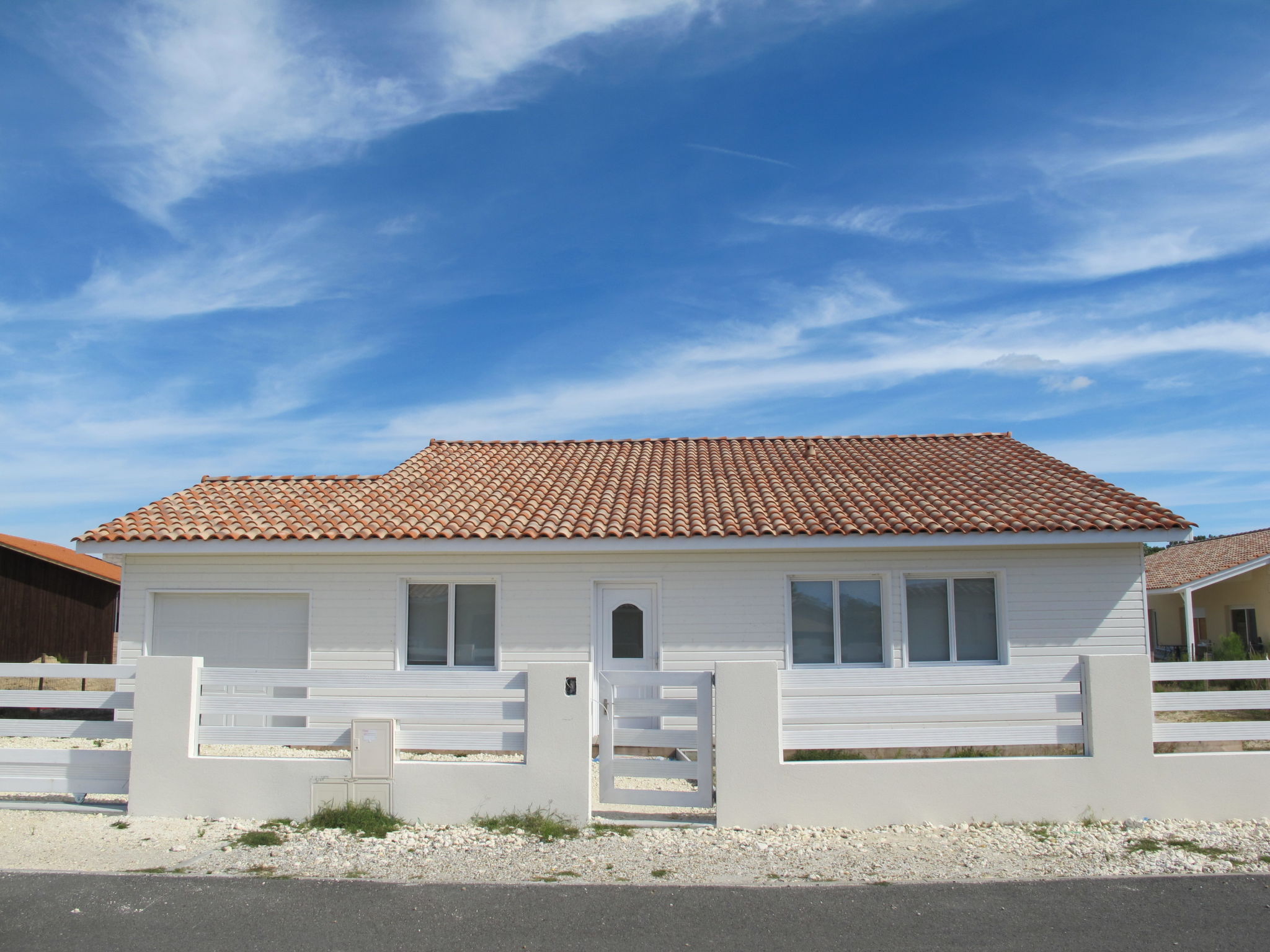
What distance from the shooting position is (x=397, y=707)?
25.9 feet

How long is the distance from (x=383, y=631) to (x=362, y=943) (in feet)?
24.9

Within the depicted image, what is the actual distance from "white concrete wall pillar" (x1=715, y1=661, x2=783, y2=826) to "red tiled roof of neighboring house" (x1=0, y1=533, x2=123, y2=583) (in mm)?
24807

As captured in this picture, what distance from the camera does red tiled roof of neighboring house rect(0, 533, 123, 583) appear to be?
2838 centimetres

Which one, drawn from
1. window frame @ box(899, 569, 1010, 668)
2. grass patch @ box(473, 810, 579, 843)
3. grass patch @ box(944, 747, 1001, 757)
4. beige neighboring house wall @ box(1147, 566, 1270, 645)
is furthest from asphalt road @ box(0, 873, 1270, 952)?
beige neighboring house wall @ box(1147, 566, 1270, 645)

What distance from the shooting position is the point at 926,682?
7.88 m

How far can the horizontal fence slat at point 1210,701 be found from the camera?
7734 millimetres

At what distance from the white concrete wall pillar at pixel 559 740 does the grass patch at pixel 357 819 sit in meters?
1.07

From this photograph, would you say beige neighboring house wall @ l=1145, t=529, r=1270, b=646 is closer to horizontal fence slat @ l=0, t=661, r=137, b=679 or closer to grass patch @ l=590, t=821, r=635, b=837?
grass patch @ l=590, t=821, r=635, b=837

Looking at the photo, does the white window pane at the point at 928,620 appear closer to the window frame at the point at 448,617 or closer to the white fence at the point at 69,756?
the window frame at the point at 448,617

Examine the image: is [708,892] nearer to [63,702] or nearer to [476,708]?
[476,708]

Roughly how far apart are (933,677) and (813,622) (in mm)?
4735

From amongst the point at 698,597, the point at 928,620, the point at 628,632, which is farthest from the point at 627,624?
the point at 928,620

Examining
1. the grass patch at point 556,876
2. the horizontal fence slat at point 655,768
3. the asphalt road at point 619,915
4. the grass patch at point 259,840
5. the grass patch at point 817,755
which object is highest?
the horizontal fence slat at point 655,768

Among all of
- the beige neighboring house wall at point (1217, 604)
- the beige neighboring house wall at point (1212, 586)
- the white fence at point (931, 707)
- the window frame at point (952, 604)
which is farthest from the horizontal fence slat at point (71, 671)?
the beige neighboring house wall at point (1217, 604)
